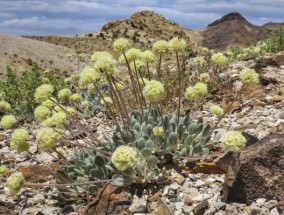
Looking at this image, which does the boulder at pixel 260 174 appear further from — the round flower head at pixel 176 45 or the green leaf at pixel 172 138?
the round flower head at pixel 176 45

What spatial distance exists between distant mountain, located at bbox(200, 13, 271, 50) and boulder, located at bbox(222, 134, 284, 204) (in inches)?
A: 2174

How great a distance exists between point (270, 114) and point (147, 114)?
7.22ft

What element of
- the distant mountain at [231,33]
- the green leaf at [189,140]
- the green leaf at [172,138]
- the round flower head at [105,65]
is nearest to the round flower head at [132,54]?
the round flower head at [105,65]

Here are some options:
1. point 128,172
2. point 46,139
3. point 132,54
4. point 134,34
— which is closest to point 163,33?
point 134,34

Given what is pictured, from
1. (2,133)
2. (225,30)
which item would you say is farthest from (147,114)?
(225,30)

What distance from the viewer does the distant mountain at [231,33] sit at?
59688 millimetres

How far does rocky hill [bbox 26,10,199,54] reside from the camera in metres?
45.6

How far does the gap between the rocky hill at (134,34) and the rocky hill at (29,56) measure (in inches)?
410

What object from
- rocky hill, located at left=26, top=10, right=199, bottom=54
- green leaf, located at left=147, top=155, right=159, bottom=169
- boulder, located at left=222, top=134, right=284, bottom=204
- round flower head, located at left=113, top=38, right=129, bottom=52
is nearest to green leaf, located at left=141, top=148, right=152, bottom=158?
green leaf, located at left=147, top=155, right=159, bottom=169

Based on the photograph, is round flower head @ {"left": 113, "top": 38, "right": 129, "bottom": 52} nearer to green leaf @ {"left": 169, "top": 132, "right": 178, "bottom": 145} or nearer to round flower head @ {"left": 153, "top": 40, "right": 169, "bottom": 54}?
round flower head @ {"left": 153, "top": 40, "right": 169, "bottom": 54}

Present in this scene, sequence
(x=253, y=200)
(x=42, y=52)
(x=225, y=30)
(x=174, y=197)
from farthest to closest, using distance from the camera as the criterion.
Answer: (x=225, y=30) < (x=42, y=52) < (x=174, y=197) < (x=253, y=200)

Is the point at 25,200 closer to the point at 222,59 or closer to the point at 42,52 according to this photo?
the point at 222,59

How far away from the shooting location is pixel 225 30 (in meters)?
65.4

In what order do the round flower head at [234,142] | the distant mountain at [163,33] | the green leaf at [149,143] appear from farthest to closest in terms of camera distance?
1. the distant mountain at [163,33]
2. the green leaf at [149,143]
3. the round flower head at [234,142]
